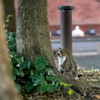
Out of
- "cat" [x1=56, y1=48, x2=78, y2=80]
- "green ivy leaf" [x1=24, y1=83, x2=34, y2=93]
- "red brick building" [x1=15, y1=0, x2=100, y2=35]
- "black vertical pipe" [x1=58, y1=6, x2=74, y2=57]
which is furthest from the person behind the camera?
"red brick building" [x1=15, y1=0, x2=100, y2=35]

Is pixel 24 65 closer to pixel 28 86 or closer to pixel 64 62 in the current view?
pixel 28 86

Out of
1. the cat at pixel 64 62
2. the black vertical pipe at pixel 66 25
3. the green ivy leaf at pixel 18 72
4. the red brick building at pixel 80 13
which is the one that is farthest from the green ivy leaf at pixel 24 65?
the red brick building at pixel 80 13

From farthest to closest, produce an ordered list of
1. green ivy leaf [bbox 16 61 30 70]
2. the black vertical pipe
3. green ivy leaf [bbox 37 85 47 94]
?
the black vertical pipe, green ivy leaf [bbox 16 61 30 70], green ivy leaf [bbox 37 85 47 94]

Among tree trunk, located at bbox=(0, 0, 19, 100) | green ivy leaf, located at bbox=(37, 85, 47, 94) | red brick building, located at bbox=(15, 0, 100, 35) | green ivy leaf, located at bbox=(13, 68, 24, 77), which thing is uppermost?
red brick building, located at bbox=(15, 0, 100, 35)

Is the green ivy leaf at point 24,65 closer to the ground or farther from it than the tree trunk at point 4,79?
closer to the ground

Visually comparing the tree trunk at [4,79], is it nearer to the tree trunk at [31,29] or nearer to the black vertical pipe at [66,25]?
the tree trunk at [31,29]

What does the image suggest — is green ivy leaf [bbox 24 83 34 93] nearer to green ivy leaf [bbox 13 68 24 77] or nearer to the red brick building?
green ivy leaf [bbox 13 68 24 77]

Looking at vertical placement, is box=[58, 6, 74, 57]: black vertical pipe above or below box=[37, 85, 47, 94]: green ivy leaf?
above

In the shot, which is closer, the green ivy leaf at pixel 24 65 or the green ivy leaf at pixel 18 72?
the green ivy leaf at pixel 18 72

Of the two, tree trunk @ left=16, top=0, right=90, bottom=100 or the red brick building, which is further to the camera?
the red brick building

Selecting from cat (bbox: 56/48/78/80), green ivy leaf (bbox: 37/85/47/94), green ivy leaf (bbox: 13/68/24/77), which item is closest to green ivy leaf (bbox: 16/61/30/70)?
green ivy leaf (bbox: 13/68/24/77)

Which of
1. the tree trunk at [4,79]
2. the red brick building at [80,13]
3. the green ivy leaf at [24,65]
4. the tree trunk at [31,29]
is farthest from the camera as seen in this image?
the red brick building at [80,13]

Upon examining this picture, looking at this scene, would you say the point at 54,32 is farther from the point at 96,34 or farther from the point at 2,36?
the point at 2,36

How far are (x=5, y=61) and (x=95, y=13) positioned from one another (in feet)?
60.1
